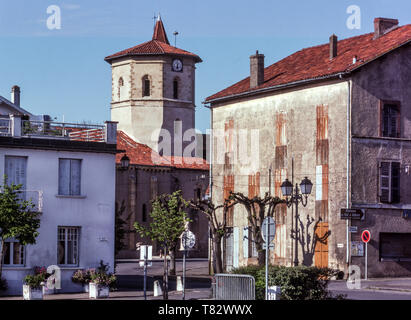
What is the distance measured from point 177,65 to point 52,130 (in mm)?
60338

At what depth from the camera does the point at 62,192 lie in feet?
135

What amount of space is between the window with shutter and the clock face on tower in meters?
60.3

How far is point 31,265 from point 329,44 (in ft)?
72.6

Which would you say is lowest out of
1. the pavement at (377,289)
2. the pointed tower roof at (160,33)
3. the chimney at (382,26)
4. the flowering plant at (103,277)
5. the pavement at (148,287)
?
the pavement at (148,287)

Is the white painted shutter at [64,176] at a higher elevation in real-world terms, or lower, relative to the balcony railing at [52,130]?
lower

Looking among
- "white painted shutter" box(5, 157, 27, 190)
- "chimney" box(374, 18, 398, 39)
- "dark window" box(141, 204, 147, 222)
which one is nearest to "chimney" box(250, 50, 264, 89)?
"chimney" box(374, 18, 398, 39)

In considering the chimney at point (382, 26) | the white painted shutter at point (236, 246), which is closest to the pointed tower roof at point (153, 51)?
the white painted shutter at point (236, 246)

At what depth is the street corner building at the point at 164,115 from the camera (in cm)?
9194

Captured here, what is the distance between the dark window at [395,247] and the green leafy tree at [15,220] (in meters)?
17.7

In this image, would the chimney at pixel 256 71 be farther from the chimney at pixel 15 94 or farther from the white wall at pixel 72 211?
the chimney at pixel 15 94

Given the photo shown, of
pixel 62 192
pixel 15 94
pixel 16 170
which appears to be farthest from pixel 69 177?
pixel 15 94

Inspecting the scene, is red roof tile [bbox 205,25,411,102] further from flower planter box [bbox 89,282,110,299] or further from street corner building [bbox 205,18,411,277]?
flower planter box [bbox 89,282,110,299]
